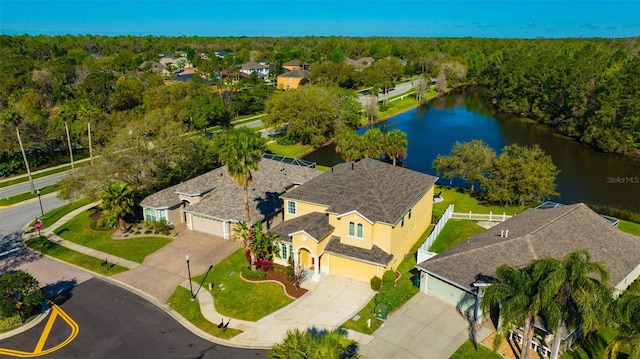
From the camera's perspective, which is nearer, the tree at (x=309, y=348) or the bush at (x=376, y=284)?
the tree at (x=309, y=348)

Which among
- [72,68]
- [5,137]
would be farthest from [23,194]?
[72,68]

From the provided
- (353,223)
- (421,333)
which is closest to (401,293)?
(421,333)

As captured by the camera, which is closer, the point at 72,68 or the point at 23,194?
the point at 23,194

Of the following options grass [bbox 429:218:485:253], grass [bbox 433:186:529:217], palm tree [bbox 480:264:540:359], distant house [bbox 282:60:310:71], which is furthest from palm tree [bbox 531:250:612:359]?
distant house [bbox 282:60:310:71]

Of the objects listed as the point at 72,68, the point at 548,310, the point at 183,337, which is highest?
the point at 72,68

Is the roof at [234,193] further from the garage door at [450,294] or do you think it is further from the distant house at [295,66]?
the distant house at [295,66]

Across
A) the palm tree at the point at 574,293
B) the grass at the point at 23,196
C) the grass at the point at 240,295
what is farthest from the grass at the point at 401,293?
the grass at the point at 23,196

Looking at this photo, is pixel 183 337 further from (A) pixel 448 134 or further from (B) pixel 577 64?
(B) pixel 577 64
